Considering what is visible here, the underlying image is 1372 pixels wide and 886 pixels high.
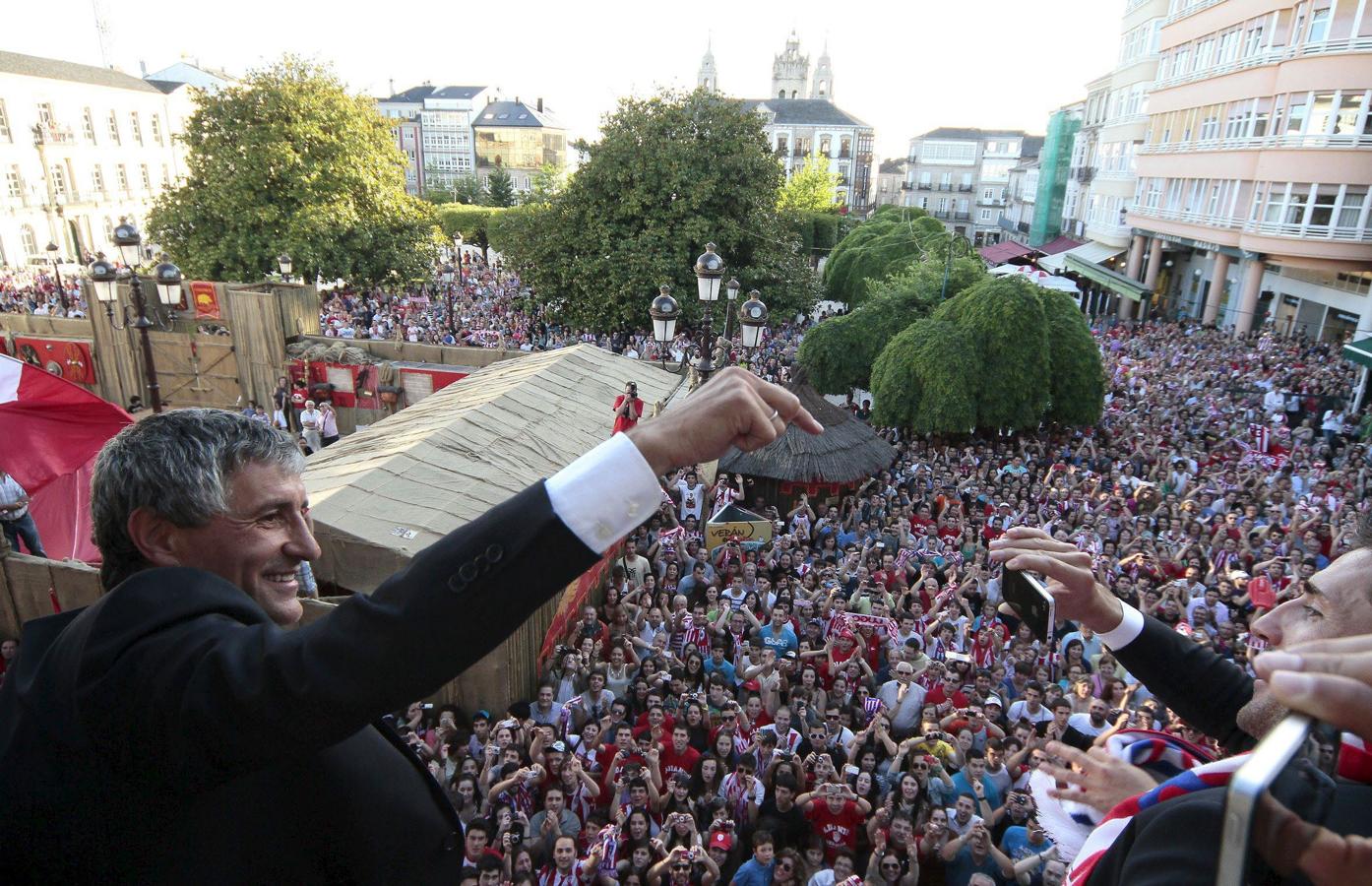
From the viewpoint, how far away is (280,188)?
24.2 m

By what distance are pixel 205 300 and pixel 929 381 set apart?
1535 centimetres

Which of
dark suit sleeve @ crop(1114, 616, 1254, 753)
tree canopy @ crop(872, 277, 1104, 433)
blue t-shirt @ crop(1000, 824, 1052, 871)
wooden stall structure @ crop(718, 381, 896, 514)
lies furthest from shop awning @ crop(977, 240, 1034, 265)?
dark suit sleeve @ crop(1114, 616, 1254, 753)

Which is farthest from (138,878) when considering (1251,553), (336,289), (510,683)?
(336,289)

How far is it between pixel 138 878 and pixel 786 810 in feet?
16.0

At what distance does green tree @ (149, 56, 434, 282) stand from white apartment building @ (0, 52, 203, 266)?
14.9 m

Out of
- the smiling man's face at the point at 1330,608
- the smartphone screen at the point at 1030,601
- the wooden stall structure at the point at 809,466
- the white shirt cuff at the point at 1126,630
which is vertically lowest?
the wooden stall structure at the point at 809,466

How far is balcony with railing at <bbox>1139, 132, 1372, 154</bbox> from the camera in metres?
21.6

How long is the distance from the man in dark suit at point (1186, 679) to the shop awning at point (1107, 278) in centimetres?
3364

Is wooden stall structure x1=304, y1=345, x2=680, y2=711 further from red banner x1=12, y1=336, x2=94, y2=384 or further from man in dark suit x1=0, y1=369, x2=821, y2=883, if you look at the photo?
red banner x1=12, y1=336, x2=94, y2=384

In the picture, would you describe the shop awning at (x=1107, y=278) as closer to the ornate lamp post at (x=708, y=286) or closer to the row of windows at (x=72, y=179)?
the ornate lamp post at (x=708, y=286)

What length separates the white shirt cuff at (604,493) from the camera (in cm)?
104

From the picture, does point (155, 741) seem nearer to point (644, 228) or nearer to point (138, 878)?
point (138, 878)

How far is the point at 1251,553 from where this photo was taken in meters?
9.51

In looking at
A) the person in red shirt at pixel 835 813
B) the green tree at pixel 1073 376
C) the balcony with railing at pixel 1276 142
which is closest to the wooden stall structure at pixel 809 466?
the green tree at pixel 1073 376
